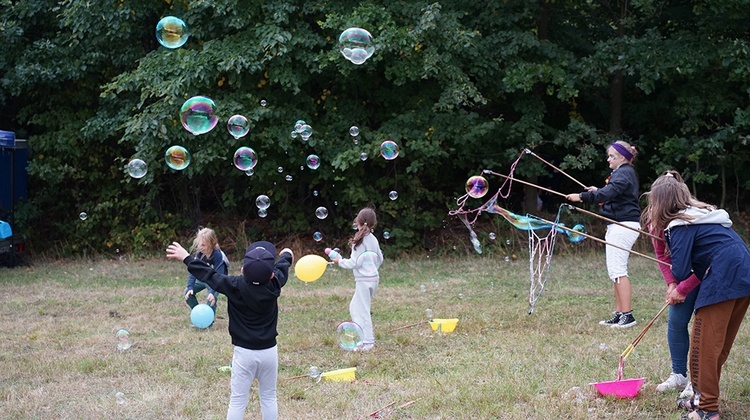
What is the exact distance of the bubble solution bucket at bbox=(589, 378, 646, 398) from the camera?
188 inches

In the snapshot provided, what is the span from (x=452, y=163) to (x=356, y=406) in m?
9.77

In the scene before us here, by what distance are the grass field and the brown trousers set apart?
0.31 meters

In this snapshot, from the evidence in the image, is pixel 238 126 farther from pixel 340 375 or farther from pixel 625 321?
pixel 625 321

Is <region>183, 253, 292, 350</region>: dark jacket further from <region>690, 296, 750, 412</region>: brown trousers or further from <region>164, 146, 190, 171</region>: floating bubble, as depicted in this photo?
<region>164, 146, 190, 171</region>: floating bubble

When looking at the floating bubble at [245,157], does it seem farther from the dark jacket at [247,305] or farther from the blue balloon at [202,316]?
the dark jacket at [247,305]

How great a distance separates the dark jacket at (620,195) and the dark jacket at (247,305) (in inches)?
125

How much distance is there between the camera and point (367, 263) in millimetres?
6305

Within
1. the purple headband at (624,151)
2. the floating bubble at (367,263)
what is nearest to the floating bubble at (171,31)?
the floating bubble at (367,263)

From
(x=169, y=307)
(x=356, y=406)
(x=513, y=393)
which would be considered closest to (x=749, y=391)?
(x=513, y=393)

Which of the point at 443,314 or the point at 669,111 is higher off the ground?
the point at 669,111

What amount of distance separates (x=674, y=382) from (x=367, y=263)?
2.40 metres

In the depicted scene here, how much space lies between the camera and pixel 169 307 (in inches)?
338

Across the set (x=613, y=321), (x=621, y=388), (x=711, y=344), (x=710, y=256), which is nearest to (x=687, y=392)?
(x=621, y=388)

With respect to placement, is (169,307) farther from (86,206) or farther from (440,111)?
(86,206)
